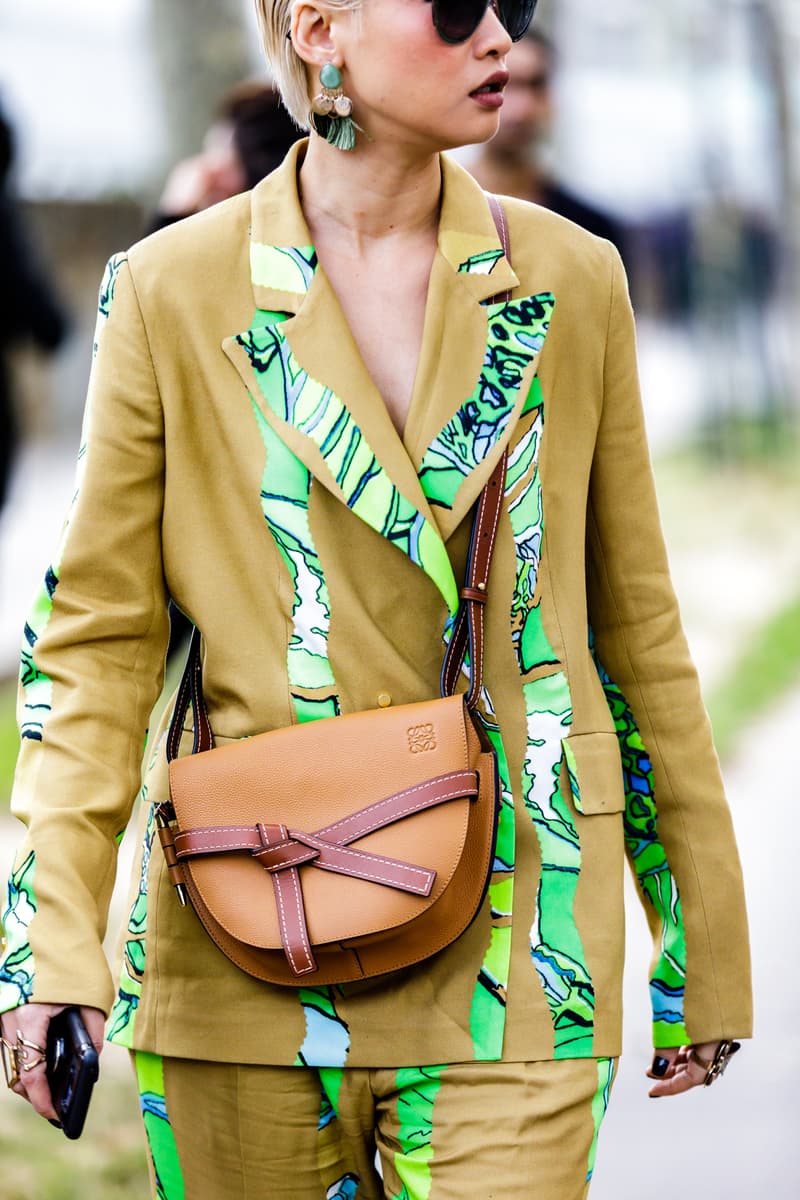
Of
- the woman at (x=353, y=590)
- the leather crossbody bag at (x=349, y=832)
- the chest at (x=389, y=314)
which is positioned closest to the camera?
the leather crossbody bag at (x=349, y=832)

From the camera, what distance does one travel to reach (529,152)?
578 centimetres

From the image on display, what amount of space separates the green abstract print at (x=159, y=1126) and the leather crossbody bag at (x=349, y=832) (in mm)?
240

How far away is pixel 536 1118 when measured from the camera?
2.35 meters

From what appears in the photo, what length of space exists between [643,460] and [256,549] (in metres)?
0.54

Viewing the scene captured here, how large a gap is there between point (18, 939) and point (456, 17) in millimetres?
1206

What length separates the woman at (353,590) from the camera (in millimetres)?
2398

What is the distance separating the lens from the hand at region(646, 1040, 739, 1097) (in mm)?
2709

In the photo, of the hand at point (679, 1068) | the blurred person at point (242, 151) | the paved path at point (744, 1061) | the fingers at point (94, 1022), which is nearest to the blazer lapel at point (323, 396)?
the fingers at point (94, 1022)

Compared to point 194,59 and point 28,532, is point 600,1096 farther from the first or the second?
point 28,532

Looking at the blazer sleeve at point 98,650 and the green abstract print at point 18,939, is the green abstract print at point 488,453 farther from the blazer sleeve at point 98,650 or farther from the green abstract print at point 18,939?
the green abstract print at point 18,939

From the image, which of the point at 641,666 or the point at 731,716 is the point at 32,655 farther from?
the point at 731,716

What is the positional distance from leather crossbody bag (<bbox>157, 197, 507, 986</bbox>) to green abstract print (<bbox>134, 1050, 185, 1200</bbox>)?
24cm

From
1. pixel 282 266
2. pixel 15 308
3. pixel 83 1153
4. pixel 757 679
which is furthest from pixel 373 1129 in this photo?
pixel 757 679

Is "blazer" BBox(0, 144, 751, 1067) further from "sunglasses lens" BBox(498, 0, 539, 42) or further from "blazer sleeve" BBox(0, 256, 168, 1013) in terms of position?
"sunglasses lens" BBox(498, 0, 539, 42)
